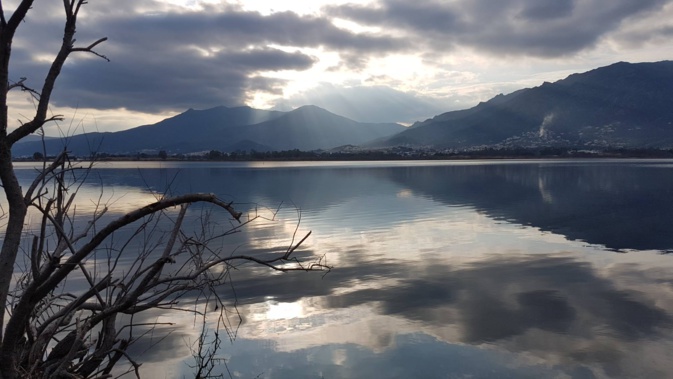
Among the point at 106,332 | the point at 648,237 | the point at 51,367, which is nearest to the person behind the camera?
the point at 51,367

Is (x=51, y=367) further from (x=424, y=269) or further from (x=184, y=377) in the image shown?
A: (x=424, y=269)

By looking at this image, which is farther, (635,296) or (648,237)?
(648,237)

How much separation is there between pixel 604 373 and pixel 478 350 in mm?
2220

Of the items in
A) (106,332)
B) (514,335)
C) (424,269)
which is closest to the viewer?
(106,332)

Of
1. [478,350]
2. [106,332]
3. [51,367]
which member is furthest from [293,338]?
[51,367]

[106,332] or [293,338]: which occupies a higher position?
[106,332]

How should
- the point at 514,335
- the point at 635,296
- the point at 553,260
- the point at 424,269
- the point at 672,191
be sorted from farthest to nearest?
the point at 672,191
the point at 553,260
the point at 424,269
the point at 635,296
the point at 514,335

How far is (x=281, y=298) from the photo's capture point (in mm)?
13984

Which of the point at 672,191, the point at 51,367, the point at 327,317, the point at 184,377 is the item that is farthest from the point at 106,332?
A: the point at 672,191

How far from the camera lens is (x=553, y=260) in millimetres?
18312

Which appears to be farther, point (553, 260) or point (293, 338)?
point (553, 260)

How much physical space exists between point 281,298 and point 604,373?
7.97 m

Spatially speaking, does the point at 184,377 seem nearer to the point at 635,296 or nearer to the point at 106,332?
the point at 106,332

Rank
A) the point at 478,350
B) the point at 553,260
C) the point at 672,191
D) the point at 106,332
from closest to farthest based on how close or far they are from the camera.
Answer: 1. the point at 106,332
2. the point at 478,350
3. the point at 553,260
4. the point at 672,191
